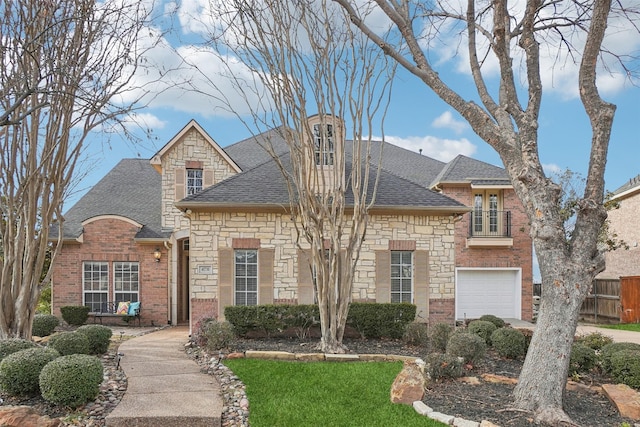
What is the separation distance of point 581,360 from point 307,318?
17.5 ft

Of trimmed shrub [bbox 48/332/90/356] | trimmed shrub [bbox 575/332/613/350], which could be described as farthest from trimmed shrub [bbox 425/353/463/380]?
trimmed shrub [bbox 48/332/90/356]

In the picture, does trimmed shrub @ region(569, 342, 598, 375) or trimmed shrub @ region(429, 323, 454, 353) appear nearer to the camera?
trimmed shrub @ region(569, 342, 598, 375)

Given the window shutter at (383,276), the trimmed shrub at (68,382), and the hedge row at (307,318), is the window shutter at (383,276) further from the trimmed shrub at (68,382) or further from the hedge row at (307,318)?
the trimmed shrub at (68,382)

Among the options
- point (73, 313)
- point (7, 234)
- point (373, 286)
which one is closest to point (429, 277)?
point (373, 286)

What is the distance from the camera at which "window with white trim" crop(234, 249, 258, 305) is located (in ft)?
38.8

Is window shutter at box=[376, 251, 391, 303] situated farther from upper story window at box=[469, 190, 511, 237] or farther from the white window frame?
upper story window at box=[469, 190, 511, 237]

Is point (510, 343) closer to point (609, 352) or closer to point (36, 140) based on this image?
point (609, 352)

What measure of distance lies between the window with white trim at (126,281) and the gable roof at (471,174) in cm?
1103

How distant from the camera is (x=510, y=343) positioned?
8.59 m

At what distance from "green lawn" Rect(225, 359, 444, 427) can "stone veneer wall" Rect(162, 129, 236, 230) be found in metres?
7.79

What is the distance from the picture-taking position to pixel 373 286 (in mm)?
12000

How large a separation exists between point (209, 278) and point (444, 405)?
7242 mm

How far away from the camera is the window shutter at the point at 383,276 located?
1198cm

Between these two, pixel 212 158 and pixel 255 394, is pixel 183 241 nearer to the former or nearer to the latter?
pixel 212 158
